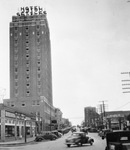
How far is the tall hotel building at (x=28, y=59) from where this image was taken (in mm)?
117188

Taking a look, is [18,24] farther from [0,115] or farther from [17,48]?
[0,115]

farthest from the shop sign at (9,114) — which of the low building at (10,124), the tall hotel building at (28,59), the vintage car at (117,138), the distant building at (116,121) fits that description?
the tall hotel building at (28,59)

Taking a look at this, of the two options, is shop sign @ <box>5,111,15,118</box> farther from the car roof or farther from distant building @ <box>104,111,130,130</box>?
the car roof

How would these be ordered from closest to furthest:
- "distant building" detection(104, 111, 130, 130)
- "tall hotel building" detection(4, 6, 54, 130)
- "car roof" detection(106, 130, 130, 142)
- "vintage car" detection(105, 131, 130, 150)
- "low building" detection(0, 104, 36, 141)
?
"vintage car" detection(105, 131, 130, 150) → "car roof" detection(106, 130, 130, 142) → "low building" detection(0, 104, 36, 141) → "distant building" detection(104, 111, 130, 130) → "tall hotel building" detection(4, 6, 54, 130)

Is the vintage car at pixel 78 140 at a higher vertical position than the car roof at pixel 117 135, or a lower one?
lower

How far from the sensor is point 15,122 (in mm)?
59250

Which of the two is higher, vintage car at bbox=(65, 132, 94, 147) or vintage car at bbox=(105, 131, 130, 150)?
vintage car at bbox=(105, 131, 130, 150)

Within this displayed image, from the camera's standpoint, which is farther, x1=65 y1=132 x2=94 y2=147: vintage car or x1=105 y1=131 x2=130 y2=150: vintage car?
x1=65 y1=132 x2=94 y2=147: vintage car

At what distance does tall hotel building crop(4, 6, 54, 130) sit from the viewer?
4614 inches

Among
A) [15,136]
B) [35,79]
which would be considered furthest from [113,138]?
[35,79]

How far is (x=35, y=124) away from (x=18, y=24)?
54215 mm

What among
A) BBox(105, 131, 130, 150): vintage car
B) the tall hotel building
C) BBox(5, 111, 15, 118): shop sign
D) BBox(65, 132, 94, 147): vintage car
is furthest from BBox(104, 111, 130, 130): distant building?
BBox(105, 131, 130, 150): vintage car

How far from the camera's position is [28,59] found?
121000 mm

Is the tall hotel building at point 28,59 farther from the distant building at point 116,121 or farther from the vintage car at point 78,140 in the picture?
the vintage car at point 78,140
